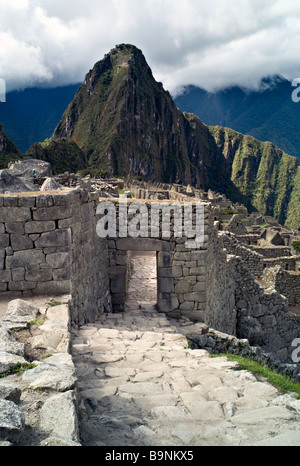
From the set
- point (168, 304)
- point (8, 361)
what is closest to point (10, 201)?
point (8, 361)

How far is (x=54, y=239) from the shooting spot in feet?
20.6

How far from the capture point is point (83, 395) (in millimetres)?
3680

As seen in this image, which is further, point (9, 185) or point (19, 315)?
point (9, 185)

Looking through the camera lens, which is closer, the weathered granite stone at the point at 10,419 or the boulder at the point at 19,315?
the weathered granite stone at the point at 10,419

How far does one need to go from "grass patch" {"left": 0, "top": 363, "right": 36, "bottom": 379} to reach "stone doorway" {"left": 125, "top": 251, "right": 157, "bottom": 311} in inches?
234

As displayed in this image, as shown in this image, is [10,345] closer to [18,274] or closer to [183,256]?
[18,274]

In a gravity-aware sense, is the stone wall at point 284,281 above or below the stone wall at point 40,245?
below

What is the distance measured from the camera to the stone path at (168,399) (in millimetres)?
2973

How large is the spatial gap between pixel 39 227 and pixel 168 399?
3.76m

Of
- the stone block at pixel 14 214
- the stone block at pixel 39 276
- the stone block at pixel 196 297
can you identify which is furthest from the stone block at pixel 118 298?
the stone block at pixel 14 214

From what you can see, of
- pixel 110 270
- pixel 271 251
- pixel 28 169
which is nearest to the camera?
pixel 110 270

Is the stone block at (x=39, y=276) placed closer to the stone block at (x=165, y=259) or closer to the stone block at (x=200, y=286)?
the stone block at (x=165, y=259)

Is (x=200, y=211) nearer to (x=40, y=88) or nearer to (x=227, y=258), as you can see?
(x=227, y=258)

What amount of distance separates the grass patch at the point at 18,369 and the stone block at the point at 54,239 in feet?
10.2
